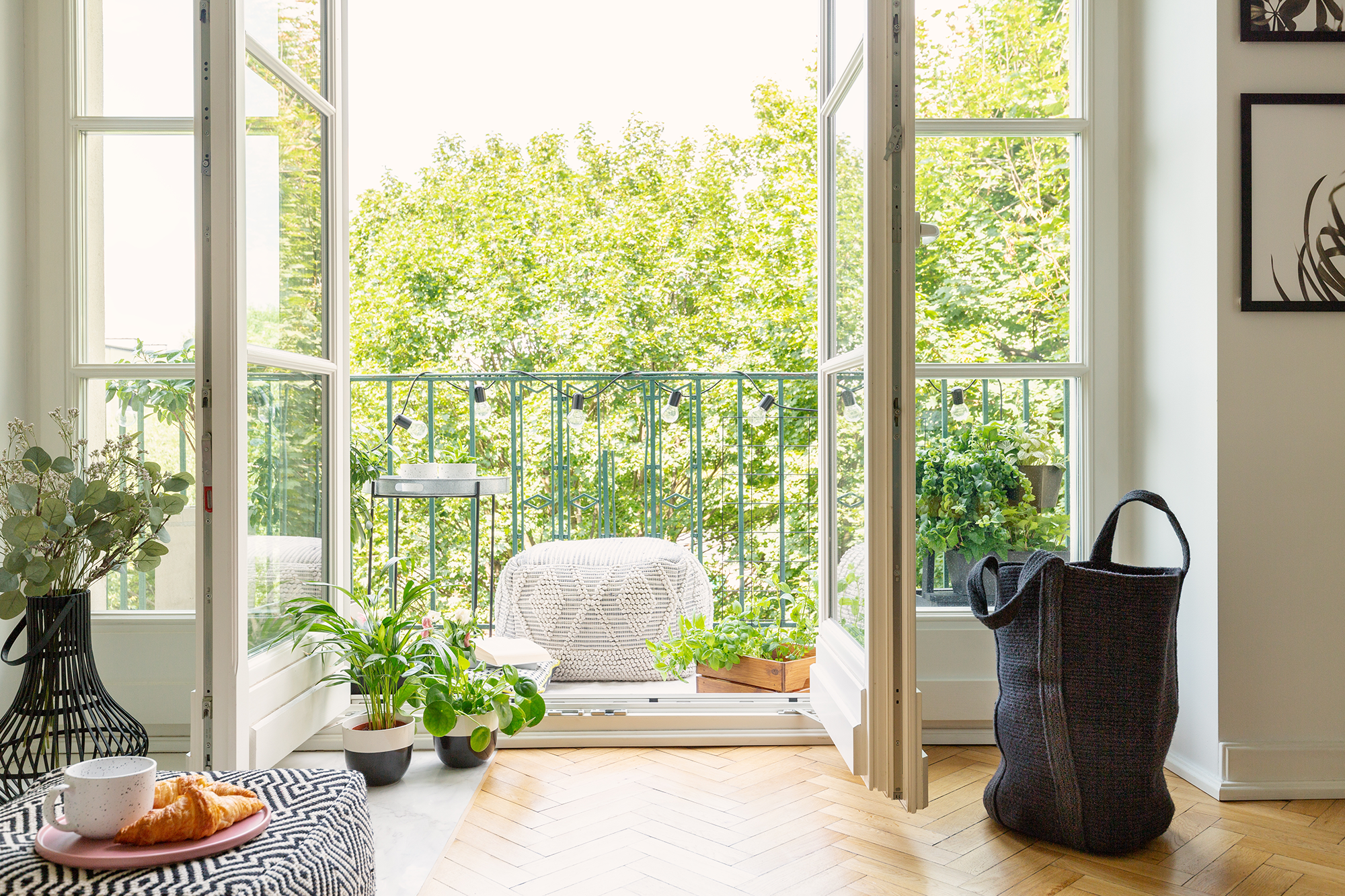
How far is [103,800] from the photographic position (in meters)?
1.06

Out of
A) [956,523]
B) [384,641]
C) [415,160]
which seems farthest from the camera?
[415,160]

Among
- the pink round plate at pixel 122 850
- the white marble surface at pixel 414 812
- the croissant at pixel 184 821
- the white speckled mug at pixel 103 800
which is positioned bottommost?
the white marble surface at pixel 414 812

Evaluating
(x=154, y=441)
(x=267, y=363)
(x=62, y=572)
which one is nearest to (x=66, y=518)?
(x=62, y=572)

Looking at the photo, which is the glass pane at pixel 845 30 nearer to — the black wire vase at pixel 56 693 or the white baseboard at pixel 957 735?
the white baseboard at pixel 957 735

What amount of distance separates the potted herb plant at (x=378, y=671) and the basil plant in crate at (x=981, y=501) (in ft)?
4.42

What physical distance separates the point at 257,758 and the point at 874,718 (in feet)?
3.89

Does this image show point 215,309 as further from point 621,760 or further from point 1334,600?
point 1334,600

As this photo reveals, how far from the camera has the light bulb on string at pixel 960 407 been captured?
7.98ft

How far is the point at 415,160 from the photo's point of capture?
26.1ft

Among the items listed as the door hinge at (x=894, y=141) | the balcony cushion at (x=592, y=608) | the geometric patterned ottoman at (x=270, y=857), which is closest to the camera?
the geometric patterned ottoman at (x=270, y=857)

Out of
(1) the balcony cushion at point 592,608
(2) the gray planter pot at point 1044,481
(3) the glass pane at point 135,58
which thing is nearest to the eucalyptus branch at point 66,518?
(3) the glass pane at point 135,58

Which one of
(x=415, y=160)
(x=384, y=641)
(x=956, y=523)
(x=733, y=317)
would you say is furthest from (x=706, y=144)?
(x=384, y=641)

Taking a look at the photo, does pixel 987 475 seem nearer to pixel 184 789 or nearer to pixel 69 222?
pixel 184 789

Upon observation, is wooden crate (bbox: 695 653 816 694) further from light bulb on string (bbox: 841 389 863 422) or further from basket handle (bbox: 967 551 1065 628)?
light bulb on string (bbox: 841 389 863 422)
